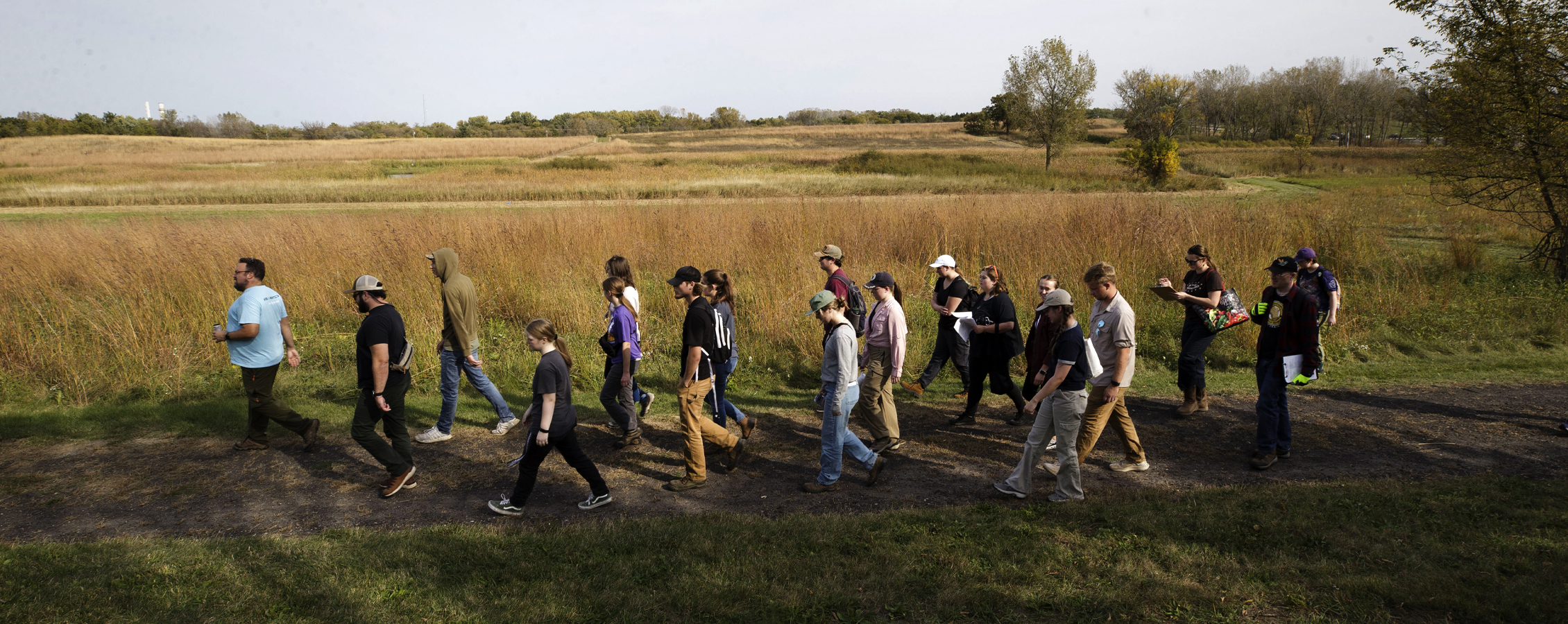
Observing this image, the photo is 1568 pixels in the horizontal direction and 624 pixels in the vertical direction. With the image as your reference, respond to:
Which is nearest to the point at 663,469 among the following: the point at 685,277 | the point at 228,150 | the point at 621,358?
the point at 621,358

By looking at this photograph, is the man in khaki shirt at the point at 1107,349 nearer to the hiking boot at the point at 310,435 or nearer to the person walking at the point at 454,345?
the person walking at the point at 454,345

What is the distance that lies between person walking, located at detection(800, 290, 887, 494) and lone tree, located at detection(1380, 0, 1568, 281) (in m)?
14.0

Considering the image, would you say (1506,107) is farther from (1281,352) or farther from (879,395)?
(879,395)

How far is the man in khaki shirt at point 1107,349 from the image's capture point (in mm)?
5293

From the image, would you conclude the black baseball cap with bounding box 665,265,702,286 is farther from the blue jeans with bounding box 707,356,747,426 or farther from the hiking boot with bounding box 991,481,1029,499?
the hiking boot with bounding box 991,481,1029,499

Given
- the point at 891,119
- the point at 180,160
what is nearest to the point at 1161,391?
the point at 180,160

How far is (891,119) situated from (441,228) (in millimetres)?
120597

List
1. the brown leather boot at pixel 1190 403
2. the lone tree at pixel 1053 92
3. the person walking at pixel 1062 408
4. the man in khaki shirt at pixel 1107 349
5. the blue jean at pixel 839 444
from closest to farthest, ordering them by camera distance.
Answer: the person walking at pixel 1062 408, the man in khaki shirt at pixel 1107 349, the blue jean at pixel 839 444, the brown leather boot at pixel 1190 403, the lone tree at pixel 1053 92

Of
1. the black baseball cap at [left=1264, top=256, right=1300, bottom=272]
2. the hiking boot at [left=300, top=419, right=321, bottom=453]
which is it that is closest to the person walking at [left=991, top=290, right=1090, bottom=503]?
the black baseball cap at [left=1264, top=256, right=1300, bottom=272]

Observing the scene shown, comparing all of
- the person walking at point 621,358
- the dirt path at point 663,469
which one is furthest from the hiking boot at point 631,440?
the dirt path at point 663,469

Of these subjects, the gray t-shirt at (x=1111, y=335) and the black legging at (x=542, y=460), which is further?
the gray t-shirt at (x=1111, y=335)

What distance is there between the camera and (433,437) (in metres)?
6.86

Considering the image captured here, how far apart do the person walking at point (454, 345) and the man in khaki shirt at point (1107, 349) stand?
209 inches

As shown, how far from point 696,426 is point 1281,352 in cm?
482
